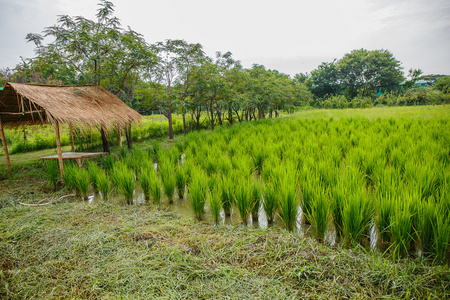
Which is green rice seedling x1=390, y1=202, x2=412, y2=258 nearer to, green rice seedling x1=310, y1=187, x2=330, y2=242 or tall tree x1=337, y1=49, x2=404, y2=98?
green rice seedling x1=310, y1=187, x2=330, y2=242

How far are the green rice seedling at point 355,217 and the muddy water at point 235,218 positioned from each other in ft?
0.69

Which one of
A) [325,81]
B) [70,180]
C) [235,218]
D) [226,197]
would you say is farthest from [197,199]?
[325,81]

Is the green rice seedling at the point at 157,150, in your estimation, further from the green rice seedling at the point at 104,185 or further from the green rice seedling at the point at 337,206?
the green rice seedling at the point at 337,206

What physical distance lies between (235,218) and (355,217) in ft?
4.67

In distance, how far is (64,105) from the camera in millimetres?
4742

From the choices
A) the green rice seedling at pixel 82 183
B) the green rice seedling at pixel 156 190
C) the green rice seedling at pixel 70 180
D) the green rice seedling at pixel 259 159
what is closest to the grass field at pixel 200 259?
the green rice seedling at pixel 156 190

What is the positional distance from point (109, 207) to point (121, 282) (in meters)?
1.81

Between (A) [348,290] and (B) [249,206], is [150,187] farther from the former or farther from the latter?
(A) [348,290]

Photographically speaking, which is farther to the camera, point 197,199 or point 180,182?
point 180,182

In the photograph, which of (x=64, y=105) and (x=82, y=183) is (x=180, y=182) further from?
(x=64, y=105)

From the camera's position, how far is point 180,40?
880 cm

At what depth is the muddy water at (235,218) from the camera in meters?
2.30

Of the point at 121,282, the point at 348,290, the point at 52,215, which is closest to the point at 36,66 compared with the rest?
the point at 52,215

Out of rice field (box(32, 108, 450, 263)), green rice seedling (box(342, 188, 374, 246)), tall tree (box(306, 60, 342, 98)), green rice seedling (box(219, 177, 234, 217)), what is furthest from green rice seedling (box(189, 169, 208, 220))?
tall tree (box(306, 60, 342, 98))
